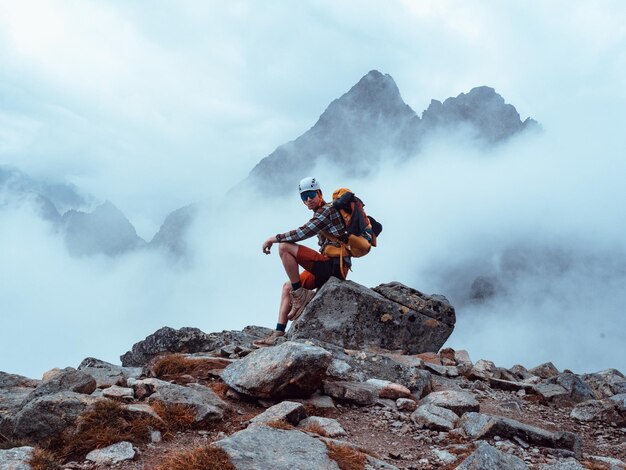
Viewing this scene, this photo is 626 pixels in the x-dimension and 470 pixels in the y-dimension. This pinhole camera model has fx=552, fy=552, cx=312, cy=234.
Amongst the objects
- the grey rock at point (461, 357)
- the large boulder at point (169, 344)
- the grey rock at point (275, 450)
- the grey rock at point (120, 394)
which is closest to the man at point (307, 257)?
the large boulder at point (169, 344)

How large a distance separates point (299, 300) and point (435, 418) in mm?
7097

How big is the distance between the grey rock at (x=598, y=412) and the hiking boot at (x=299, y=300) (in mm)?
7032

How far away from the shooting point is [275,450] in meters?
6.05

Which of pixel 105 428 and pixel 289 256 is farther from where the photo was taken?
pixel 289 256

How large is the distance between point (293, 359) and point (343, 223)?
20.7ft

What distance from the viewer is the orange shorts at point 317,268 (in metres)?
14.8

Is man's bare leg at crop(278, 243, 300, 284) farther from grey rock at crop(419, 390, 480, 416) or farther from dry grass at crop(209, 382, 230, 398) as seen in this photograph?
grey rock at crop(419, 390, 480, 416)

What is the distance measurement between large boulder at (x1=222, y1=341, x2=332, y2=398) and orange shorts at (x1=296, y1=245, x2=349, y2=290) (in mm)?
5993

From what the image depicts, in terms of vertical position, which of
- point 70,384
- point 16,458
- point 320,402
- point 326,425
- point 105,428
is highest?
point 320,402

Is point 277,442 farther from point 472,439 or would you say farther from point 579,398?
point 579,398

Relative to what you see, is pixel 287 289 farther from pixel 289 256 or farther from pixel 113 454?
pixel 113 454

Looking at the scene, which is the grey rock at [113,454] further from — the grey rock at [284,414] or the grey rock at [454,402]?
the grey rock at [454,402]

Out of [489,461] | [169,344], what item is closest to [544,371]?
[169,344]

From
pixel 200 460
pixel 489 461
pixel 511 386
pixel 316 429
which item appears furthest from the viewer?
pixel 511 386
